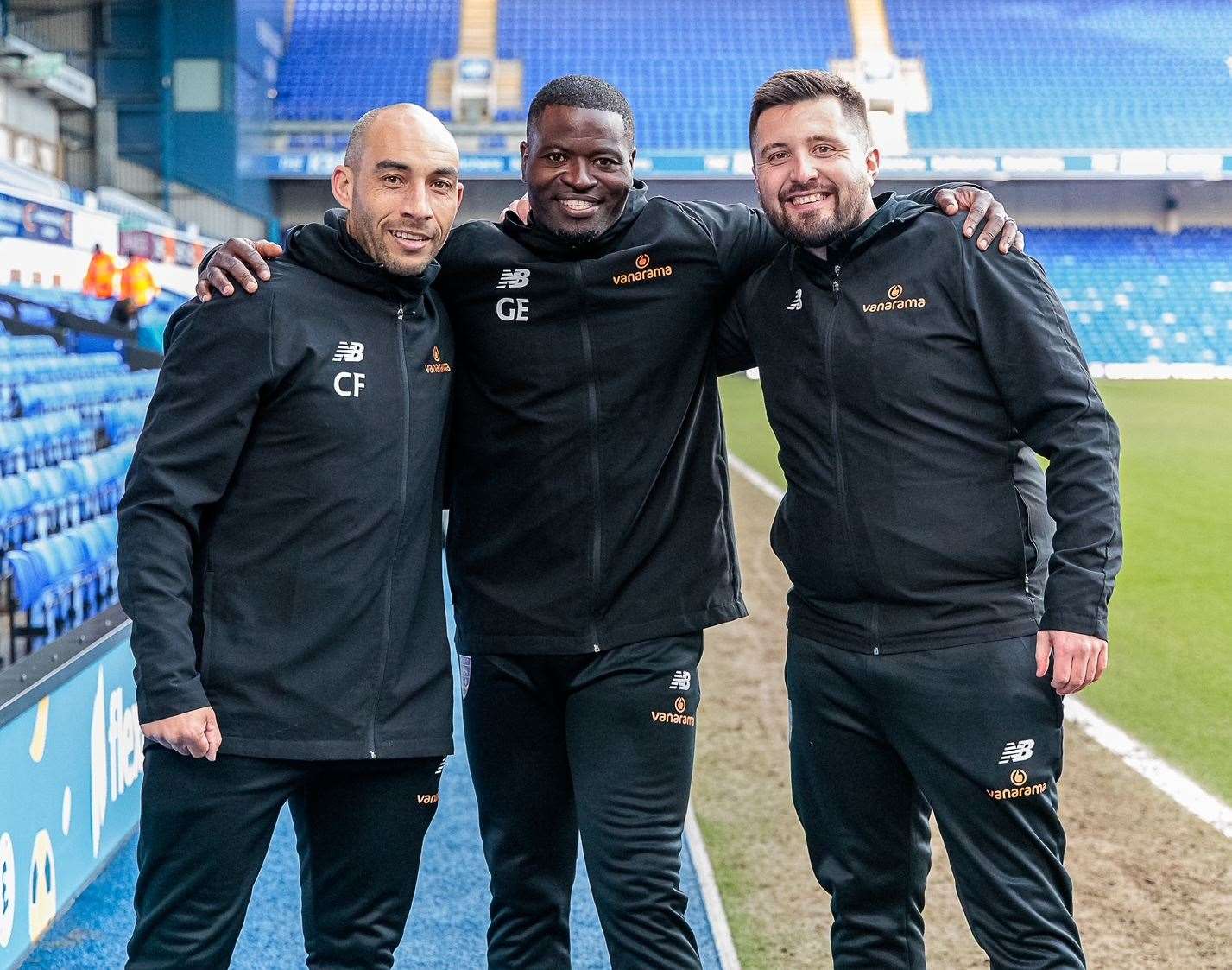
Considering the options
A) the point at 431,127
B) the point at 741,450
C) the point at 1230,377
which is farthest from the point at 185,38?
the point at 431,127

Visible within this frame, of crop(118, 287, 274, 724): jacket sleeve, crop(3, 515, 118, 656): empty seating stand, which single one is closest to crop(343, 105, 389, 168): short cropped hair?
crop(118, 287, 274, 724): jacket sleeve

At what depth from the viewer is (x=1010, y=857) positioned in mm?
2139

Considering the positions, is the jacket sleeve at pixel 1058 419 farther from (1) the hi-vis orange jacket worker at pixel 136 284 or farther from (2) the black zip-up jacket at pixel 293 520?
(1) the hi-vis orange jacket worker at pixel 136 284

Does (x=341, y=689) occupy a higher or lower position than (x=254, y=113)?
lower

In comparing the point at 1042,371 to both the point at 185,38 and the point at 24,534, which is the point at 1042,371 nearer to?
the point at 24,534

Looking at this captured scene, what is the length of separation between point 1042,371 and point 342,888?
4.54 ft

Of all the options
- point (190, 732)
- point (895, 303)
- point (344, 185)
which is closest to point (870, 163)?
point (895, 303)

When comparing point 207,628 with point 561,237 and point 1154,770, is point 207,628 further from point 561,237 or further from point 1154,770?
point 1154,770

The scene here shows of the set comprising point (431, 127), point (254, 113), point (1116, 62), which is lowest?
point (431, 127)

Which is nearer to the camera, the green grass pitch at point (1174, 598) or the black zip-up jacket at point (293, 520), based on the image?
the black zip-up jacket at point (293, 520)

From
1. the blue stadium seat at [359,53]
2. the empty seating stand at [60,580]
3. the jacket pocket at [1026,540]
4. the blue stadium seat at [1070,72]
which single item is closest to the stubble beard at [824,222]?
the jacket pocket at [1026,540]

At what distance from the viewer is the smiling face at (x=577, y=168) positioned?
2.29m

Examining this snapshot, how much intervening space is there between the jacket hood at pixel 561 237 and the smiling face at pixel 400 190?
0.26 m

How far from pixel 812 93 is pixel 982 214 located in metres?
0.35
